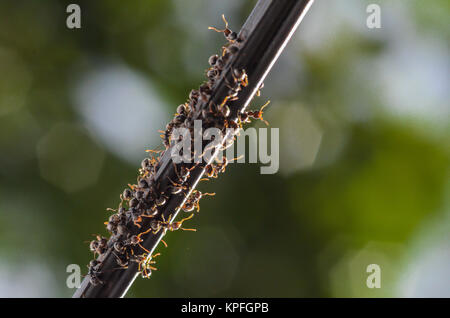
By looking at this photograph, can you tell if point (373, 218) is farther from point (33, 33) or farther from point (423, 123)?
point (33, 33)

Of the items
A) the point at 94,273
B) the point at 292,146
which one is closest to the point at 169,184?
the point at 94,273

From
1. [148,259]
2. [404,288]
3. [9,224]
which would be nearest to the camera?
[148,259]

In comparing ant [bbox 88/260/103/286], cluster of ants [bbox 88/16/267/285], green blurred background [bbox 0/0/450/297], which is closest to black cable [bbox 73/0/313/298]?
cluster of ants [bbox 88/16/267/285]

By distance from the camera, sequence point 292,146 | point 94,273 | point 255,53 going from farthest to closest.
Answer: point 292,146
point 94,273
point 255,53

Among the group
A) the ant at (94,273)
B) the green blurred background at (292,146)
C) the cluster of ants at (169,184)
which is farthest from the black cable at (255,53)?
the green blurred background at (292,146)

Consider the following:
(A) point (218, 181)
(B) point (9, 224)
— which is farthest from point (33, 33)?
(A) point (218, 181)

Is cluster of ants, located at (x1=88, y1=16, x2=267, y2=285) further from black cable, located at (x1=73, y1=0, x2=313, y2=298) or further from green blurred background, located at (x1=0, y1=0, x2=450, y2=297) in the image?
green blurred background, located at (x1=0, y1=0, x2=450, y2=297)

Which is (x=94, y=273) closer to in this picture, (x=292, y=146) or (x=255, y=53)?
(x=255, y=53)
